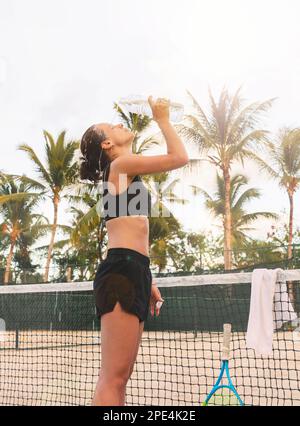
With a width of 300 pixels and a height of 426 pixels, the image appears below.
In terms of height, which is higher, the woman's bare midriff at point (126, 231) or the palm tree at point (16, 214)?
the palm tree at point (16, 214)

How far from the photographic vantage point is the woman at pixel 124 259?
300 cm

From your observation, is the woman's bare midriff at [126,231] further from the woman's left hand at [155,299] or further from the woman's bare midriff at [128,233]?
the woman's left hand at [155,299]

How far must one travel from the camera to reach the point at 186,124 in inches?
1137


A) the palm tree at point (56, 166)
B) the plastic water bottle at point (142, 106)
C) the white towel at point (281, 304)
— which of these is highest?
the palm tree at point (56, 166)

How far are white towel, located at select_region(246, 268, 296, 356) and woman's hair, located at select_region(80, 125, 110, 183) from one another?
191cm

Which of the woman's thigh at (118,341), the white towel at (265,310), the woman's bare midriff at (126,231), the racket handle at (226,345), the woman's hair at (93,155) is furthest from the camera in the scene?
the racket handle at (226,345)

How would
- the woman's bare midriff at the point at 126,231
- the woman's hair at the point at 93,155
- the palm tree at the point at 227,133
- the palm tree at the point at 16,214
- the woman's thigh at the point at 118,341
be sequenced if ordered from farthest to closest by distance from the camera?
the palm tree at the point at 16,214
the palm tree at the point at 227,133
the woman's hair at the point at 93,155
the woman's bare midriff at the point at 126,231
the woman's thigh at the point at 118,341

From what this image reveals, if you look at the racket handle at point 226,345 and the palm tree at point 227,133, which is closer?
the racket handle at point 226,345

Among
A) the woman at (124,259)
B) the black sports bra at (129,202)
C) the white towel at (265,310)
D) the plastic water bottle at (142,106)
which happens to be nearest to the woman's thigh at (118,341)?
the woman at (124,259)

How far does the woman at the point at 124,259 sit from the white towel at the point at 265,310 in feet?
5.75

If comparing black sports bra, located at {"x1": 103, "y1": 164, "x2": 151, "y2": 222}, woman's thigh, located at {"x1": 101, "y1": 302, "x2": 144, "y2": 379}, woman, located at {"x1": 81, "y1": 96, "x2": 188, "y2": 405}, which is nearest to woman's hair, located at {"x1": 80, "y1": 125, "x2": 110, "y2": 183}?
woman, located at {"x1": 81, "y1": 96, "x2": 188, "y2": 405}

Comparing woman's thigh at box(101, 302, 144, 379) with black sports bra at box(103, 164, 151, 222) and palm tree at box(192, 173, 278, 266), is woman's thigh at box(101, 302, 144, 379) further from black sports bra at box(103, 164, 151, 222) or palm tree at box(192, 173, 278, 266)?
palm tree at box(192, 173, 278, 266)

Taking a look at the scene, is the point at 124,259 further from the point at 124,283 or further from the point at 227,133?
the point at 227,133
